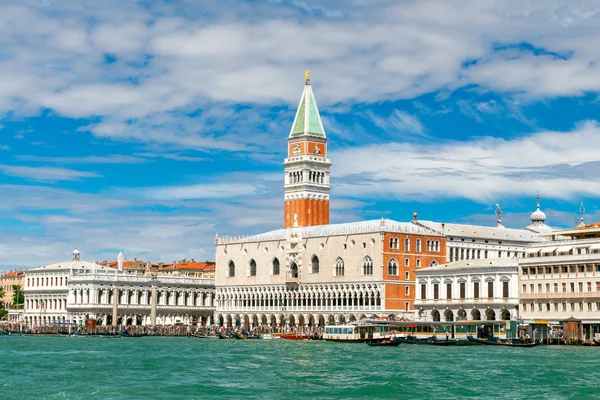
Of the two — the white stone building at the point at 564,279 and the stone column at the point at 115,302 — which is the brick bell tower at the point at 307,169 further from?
the white stone building at the point at 564,279

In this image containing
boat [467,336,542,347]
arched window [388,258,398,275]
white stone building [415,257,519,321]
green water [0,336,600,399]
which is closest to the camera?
green water [0,336,600,399]

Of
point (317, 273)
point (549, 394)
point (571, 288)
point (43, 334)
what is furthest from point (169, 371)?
point (43, 334)

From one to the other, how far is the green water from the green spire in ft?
206

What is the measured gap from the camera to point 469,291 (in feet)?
336

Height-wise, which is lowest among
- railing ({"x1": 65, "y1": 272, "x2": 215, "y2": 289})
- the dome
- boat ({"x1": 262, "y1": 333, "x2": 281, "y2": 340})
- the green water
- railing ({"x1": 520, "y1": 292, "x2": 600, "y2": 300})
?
the green water

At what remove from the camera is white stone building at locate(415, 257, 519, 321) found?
323ft

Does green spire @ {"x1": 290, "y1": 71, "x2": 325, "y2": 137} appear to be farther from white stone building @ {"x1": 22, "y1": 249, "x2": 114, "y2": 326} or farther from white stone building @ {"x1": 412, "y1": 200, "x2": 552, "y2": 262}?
white stone building @ {"x1": 22, "y1": 249, "x2": 114, "y2": 326}

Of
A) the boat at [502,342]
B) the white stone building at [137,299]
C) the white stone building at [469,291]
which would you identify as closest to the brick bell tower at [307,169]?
the white stone building at [137,299]

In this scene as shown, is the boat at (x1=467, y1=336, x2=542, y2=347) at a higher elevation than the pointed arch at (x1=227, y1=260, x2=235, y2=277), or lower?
lower

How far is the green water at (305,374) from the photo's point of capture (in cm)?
4809

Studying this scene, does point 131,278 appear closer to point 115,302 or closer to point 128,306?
point 128,306

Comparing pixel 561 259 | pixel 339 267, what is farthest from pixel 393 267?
pixel 561 259

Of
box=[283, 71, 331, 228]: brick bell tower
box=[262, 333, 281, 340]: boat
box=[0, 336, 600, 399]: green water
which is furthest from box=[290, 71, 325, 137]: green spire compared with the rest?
box=[0, 336, 600, 399]: green water

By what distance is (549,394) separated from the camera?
156 feet
